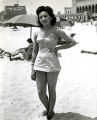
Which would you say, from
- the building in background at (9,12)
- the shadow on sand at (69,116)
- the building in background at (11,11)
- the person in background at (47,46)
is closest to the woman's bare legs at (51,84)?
the person in background at (47,46)

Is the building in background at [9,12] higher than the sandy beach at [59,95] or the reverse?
the reverse

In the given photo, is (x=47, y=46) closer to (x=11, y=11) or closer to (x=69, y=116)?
(x=69, y=116)

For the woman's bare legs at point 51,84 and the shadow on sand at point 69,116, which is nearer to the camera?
the woman's bare legs at point 51,84

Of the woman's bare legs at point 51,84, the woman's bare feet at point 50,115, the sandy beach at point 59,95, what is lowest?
the sandy beach at point 59,95

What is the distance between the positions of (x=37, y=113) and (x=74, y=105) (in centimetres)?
69

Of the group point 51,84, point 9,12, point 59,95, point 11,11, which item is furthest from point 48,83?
point 11,11

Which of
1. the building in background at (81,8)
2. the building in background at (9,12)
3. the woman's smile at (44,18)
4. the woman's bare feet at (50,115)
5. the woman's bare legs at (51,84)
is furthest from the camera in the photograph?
the building in background at (81,8)

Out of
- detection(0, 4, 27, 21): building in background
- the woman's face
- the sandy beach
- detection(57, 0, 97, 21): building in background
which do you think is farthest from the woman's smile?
detection(57, 0, 97, 21): building in background

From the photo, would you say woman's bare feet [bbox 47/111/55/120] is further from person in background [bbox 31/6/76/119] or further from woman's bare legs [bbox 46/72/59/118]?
person in background [bbox 31/6/76/119]

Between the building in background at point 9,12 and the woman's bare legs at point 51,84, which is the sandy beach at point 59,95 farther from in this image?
the building in background at point 9,12

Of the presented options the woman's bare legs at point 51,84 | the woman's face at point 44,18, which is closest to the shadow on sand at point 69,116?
the woman's bare legs at point 51,84

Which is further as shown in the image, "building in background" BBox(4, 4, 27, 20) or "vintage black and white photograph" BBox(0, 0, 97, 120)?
"building in background" BBox(4, 4, 27, 20)

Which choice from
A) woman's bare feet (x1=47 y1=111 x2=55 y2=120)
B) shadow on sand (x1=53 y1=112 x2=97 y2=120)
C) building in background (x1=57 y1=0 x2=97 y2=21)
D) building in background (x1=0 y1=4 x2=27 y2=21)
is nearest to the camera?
woman's bare feet (x1=47 y1=111 x2=55 y2=120)

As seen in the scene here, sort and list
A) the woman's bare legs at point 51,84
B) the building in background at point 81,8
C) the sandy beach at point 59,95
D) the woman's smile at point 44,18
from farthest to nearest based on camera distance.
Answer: the building in background at point 81,8
the sandy beach at point 59,95
the woman's bare legs at point 51,84
the woman's smile at point 44,18
